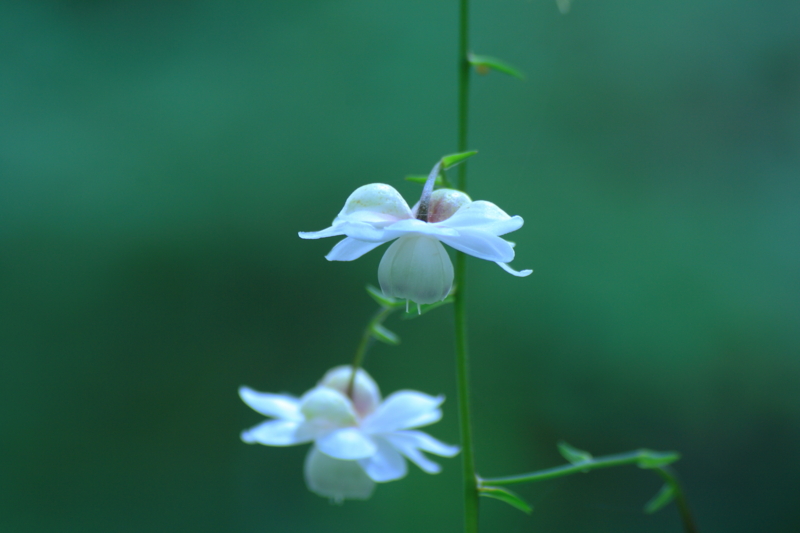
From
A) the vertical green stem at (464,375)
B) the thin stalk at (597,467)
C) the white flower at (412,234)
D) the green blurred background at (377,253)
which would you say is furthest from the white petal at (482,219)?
the green blurred background at (377,253)

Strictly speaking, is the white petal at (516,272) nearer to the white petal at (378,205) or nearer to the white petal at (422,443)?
the white petal at (378,205)

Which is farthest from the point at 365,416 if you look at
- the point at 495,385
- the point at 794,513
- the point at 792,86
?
the point at 792,86

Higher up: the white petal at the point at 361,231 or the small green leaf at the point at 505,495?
the white petal at the point at 361,231

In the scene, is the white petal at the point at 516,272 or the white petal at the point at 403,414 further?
the white petal at the point at 403,414

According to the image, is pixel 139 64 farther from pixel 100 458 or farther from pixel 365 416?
pixel 365 416

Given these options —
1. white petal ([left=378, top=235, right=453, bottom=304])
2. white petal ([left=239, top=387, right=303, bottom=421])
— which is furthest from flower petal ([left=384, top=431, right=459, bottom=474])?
white petal ([left=378, top=235, right=453, bottom=304])

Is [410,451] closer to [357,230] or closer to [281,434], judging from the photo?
[281,434]

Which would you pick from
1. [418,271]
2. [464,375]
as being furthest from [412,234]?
[464,375]
